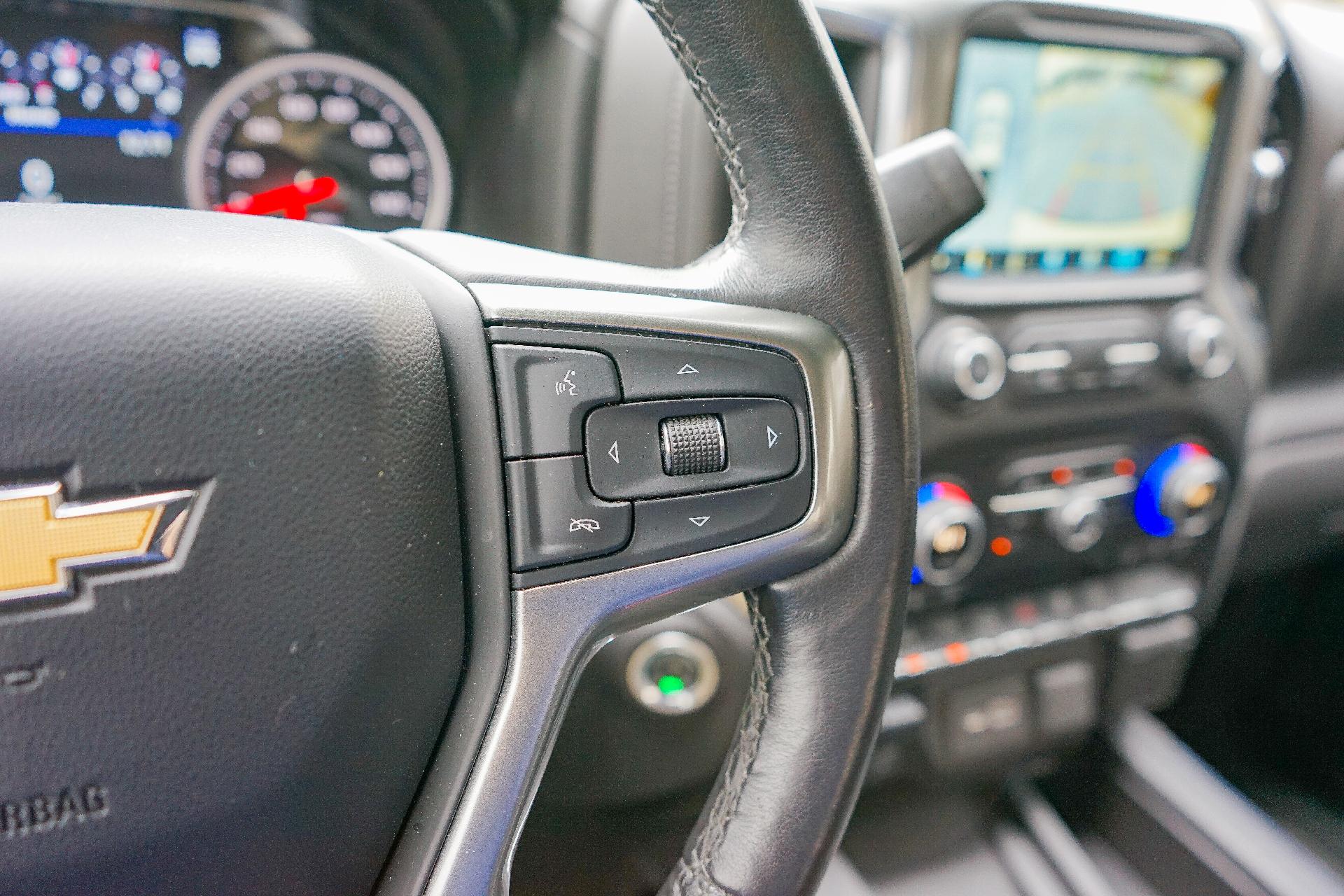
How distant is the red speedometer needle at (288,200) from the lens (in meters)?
1.01

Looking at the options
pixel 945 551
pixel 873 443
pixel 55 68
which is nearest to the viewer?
pixel 873 443

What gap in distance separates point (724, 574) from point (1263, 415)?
1.06 meters

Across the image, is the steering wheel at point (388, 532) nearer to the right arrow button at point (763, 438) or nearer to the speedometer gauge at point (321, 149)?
the right arrow button at point (763, 438)

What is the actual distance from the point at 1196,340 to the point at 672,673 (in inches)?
26.0

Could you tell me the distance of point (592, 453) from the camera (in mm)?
505

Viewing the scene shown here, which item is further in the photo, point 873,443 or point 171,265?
point 873,443

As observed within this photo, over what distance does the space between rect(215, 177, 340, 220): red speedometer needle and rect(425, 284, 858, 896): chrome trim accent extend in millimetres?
592

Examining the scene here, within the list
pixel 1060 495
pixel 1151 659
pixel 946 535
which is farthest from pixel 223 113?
pixel 1151 659

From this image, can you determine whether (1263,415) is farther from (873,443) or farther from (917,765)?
(873,443)

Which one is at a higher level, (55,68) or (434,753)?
(55,68)

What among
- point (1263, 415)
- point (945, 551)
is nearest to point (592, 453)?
point (945, 551)

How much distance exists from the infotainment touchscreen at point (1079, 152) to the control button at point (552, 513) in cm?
61

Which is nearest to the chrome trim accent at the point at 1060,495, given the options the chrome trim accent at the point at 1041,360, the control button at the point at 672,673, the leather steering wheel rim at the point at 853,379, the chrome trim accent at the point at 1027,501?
the chrome trim accent at the point at 1027,501

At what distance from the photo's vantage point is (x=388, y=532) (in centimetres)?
48
